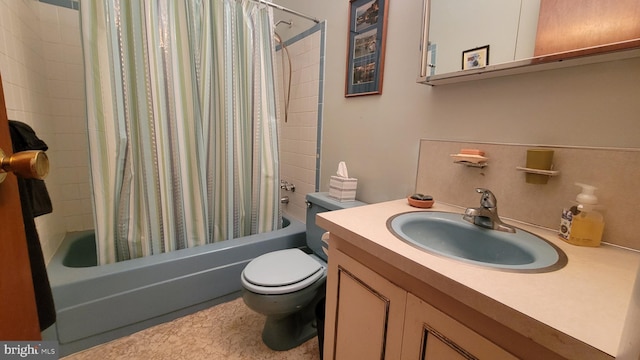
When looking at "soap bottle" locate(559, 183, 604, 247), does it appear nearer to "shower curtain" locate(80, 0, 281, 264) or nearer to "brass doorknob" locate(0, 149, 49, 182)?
"brass doorknob" locate(0, 149, 49, 182)

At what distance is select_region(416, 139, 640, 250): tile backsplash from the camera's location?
700 mm

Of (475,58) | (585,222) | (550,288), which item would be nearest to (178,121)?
(475,58)


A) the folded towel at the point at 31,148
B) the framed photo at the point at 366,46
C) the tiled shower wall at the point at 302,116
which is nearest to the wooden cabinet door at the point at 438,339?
the framed photo at the point at 366,46

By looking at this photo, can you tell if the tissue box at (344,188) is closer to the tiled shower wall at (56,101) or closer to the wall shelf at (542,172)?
the wall shelf at (542,172)

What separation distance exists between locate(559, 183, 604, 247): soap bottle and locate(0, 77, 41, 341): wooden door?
4.04 feet

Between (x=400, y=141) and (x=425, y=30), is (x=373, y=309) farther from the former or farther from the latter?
(x=425, y=30)

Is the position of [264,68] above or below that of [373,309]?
above

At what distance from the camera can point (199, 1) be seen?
1422mm

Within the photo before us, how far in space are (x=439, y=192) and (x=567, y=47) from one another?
609 millimetres

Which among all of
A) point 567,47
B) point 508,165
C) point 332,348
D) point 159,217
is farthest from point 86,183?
point 567,47

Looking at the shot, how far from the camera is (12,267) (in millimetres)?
407

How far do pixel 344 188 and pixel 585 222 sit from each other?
3.16ft

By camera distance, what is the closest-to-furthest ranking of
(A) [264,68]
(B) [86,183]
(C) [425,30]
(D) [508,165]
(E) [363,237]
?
(E) [363,237] → (D) [508,165] → (C) [425,30] → (A) [264,68] → (B) [86,183]

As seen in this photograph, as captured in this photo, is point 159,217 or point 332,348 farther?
point 159,217
